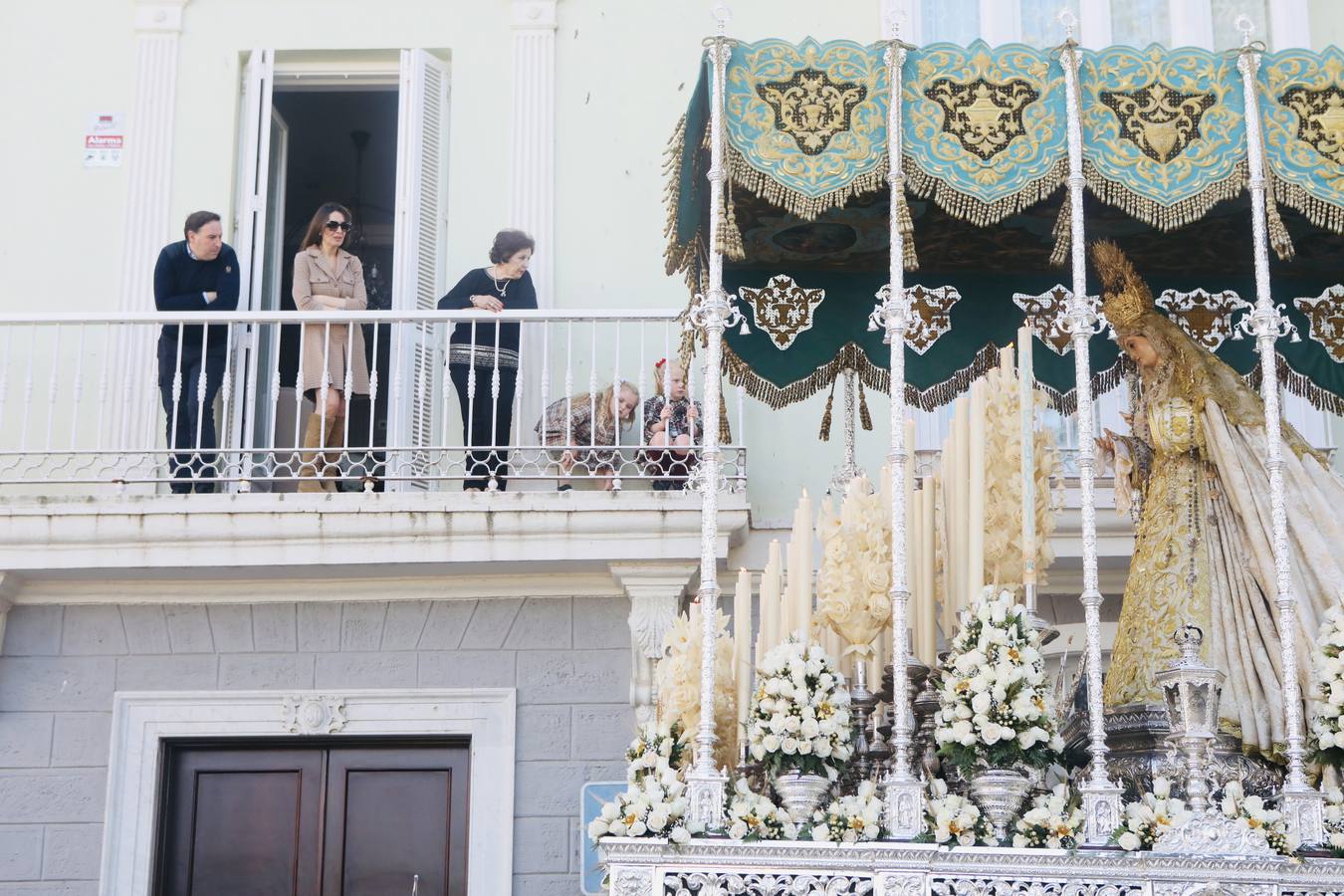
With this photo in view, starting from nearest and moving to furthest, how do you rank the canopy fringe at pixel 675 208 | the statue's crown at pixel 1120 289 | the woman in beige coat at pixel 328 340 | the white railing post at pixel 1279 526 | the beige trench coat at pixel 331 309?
the white railing post at pixel 1279 526, the canopy fringe at pixel 675 208, the statue's crown at pixel 1120 289, the woman in beige coat at pixel 328 340, the beige trench coat at pixel 331 309

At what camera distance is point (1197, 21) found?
10.1 meters

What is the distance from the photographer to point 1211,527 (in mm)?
6770

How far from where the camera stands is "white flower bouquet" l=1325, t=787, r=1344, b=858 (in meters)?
5.71

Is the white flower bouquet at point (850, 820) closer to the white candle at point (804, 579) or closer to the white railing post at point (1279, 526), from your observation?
the white candle at point (804, 579)

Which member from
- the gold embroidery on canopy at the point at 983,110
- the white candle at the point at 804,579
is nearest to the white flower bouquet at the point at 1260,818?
the white candle at the point at 804,579

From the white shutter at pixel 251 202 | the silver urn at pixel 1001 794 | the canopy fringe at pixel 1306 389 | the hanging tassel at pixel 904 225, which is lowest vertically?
the silver urn at pixel 1001 794

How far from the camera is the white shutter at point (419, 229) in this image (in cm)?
944

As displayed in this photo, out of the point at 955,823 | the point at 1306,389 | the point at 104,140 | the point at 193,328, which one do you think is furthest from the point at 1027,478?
the point at 104,140

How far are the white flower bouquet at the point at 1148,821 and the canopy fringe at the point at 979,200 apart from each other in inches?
75.2

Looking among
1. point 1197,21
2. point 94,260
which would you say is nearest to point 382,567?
point 94,260

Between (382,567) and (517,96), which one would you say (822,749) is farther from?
(517,96)

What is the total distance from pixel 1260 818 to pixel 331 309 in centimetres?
509

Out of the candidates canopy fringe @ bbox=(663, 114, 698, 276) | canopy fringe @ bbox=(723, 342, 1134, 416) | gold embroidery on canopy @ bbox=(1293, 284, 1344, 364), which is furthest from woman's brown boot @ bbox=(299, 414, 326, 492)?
gold embroidery on canopy @ bbox=(1293, 284, 1344, 364)

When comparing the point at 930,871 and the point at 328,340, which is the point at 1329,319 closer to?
the point at 930,871
